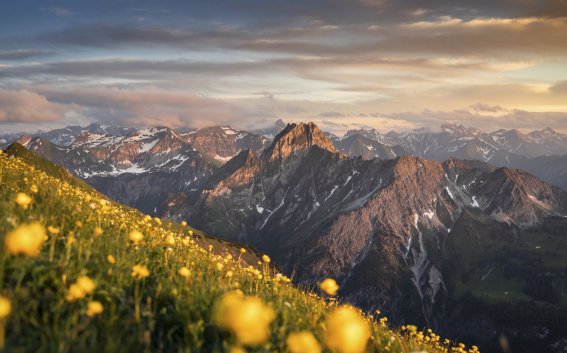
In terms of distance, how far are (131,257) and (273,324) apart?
3.23m

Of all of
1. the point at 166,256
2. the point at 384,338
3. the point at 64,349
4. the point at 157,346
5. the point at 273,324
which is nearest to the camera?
the point at 64,349

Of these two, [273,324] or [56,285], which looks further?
[273,324]

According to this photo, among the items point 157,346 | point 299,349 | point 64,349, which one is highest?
point 299,349

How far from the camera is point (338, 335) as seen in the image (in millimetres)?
4621

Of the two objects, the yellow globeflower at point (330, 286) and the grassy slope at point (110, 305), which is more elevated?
the yellow globeflower at point (330, 286)

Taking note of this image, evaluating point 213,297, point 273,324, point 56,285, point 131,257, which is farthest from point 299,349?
point 131,257

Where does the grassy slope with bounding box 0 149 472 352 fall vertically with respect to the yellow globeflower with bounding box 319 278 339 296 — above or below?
below

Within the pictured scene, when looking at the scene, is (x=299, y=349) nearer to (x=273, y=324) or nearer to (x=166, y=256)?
(x=273, y=324)

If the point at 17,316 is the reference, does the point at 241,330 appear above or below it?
above

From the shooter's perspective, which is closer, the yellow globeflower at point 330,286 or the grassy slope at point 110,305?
the grassy slope at point 110,305

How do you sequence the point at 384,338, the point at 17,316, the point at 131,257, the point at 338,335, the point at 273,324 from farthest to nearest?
the point at 384,338 < the point at 131,257 < the point at 273,324 < the point at 17,316 < the point at 338,335

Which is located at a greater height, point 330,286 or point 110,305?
point 330,286

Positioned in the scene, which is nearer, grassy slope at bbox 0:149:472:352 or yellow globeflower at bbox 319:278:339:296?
grassy slope at bbox 0:149:472:352

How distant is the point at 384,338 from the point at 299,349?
6.20 meters
